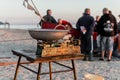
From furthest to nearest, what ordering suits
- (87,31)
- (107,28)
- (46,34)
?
(87,31) → (107,28) → (46,34)

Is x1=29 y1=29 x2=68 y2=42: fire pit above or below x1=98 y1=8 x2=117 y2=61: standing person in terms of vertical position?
above

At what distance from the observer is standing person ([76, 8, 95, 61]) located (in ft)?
38.2

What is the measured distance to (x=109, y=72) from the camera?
9555 millimetres

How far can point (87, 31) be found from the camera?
11766 millimetres

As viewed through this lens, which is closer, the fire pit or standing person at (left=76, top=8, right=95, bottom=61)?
the fire pit

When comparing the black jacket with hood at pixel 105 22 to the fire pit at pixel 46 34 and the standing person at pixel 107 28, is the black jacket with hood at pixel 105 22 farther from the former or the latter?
the fire pit at pixel 46 34

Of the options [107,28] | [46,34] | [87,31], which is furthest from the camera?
[87,31]

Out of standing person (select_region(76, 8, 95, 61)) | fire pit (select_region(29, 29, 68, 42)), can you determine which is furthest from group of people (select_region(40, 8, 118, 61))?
fire pit (select_region(29, 29, 68, 42))

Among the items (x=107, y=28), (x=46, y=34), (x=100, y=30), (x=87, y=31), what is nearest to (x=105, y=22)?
(x=107, y=28)

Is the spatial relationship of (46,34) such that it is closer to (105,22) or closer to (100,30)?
(105,22)

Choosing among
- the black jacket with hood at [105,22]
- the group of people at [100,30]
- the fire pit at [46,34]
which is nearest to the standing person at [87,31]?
the group of people at [100,30]

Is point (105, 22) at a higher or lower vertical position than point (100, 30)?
higher

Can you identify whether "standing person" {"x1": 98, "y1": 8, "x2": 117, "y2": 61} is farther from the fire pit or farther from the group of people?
the fire pit

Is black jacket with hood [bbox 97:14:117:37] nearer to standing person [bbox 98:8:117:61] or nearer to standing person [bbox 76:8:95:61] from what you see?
standing person [bbox 98:8:117:61]
